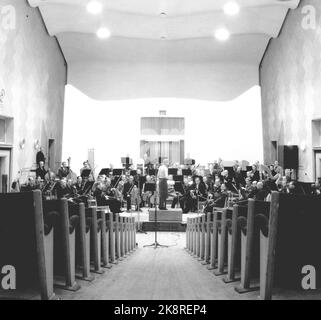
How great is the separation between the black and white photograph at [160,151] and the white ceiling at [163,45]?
7cm

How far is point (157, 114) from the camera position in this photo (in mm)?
16453

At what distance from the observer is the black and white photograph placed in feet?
8.85

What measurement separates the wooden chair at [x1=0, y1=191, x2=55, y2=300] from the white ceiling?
10841 mm

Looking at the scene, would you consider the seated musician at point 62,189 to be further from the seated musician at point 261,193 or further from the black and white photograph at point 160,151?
the seated musician at point 261,193

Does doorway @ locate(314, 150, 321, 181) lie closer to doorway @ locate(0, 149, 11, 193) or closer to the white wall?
the white wall

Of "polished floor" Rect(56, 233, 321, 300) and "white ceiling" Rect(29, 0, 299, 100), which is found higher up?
"white ceiling" Rect(29, 0, 299, 100)

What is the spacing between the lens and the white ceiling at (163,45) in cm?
1255

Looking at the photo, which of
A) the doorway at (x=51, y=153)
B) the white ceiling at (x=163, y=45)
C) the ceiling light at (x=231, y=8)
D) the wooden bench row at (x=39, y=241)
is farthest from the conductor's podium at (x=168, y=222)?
the white ceiling at (x=163, y=45)

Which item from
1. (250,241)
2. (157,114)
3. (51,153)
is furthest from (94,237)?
(157,114)

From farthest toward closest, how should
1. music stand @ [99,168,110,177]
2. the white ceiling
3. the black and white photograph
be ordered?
the white ceiling, music stand @ [99,168,110,177], the black and white photograph

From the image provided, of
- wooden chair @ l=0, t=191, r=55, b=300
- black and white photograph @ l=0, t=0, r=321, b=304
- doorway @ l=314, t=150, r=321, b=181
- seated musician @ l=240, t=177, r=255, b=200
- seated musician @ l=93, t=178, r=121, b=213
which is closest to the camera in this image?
wooden chair @ l=0, t=191, r=55, b=300

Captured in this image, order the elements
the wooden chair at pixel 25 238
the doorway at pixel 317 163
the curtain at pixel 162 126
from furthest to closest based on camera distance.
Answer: the curtain at pixel 162 126
the doorway at pixel 317 163
the wooden chair at pixel 25 238

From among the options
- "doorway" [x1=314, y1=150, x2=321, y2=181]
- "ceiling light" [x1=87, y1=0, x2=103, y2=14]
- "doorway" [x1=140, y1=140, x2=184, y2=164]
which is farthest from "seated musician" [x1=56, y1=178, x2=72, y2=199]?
"doorway" [x1=140, y1=140, x2=184, y2=164]

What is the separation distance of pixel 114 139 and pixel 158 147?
2000 millimetres
